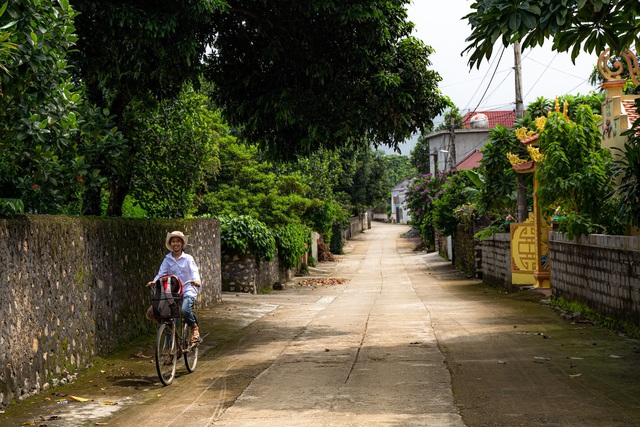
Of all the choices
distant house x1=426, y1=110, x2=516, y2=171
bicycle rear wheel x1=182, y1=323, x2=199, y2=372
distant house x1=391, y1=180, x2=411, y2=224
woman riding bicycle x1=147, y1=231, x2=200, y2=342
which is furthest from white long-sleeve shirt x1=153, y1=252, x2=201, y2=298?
distant house x1=391, y1=180, x2=411, y2=224

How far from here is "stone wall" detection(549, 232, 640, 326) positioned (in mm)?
12625

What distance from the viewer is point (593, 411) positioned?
7.29 m

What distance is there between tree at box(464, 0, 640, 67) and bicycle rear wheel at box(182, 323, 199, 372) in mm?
5298

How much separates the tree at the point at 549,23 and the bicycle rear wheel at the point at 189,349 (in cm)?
530

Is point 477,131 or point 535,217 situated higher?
point 477,131

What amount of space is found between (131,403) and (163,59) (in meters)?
6.32

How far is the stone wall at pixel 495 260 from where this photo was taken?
2416 cm

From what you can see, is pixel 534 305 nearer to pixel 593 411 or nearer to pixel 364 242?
pixel 593 411

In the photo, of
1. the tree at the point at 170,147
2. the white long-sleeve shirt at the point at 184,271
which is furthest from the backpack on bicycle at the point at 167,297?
the tree at the point at 170,147

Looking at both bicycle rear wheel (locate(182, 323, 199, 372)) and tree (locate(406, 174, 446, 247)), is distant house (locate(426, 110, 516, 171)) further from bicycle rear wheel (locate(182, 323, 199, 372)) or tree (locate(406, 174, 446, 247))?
bicycle rear wheel (locate(182, 323, 199, 372))

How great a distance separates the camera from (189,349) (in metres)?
10.5

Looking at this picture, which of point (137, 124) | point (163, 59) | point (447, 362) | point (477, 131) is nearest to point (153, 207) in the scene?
point (137, 124)

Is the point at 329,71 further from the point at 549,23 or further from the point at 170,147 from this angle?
the point at 549,23

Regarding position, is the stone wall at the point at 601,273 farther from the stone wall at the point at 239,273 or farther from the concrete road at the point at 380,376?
the stone wall at the point at 239,273
